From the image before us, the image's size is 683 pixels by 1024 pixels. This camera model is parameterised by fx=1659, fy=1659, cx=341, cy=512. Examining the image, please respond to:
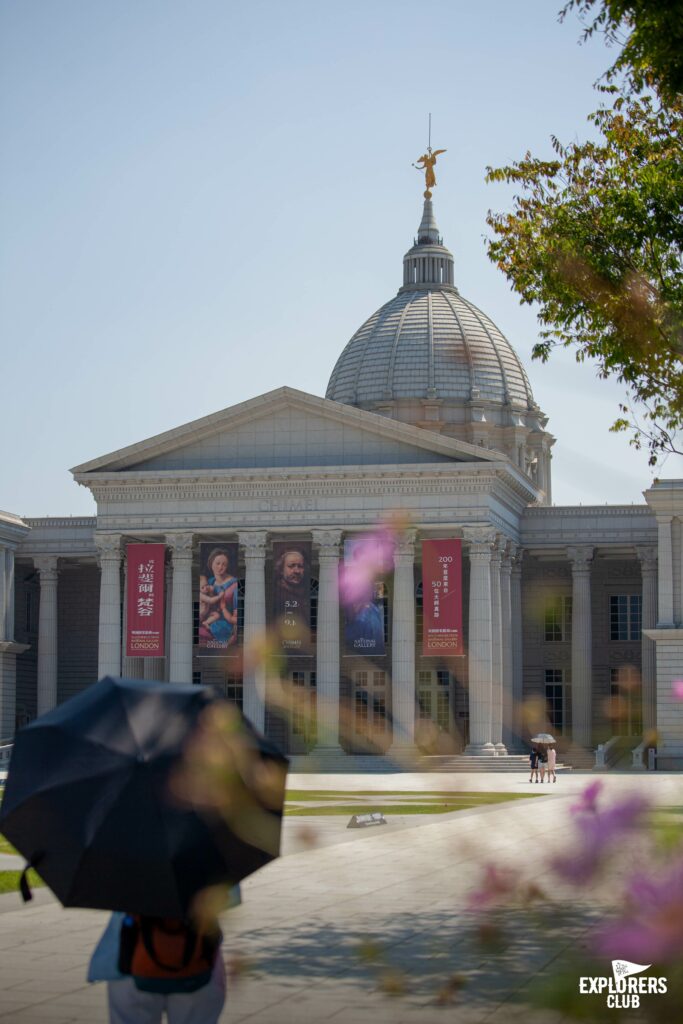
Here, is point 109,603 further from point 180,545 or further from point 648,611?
point 648,611

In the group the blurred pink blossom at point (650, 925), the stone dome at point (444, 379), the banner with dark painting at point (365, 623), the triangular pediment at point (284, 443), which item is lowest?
the blurred pink blossom at point (650, 925)

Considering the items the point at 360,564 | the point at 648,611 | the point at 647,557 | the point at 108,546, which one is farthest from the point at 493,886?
the point at 647,557

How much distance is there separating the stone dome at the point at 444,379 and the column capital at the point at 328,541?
107 ft

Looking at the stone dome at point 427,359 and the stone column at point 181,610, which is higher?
the stone dome at point 427,359

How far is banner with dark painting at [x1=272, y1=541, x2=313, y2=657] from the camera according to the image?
→ 72125 mm

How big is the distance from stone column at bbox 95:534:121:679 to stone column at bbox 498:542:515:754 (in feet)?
59.3

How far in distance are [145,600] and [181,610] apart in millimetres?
2665

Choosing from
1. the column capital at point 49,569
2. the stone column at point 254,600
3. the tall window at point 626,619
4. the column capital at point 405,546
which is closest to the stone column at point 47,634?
the column capital at point 49,569

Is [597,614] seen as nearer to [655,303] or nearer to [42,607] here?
[42,607]

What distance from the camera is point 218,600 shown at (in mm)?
73250

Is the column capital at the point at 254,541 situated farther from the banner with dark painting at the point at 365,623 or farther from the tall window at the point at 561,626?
the tall window at the point at 561,626

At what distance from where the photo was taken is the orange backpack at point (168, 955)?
812 cm

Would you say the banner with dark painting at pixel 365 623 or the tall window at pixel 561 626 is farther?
the tall window at pixel 561 626

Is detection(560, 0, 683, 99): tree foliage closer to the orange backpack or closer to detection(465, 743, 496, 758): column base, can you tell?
the orange backpack
